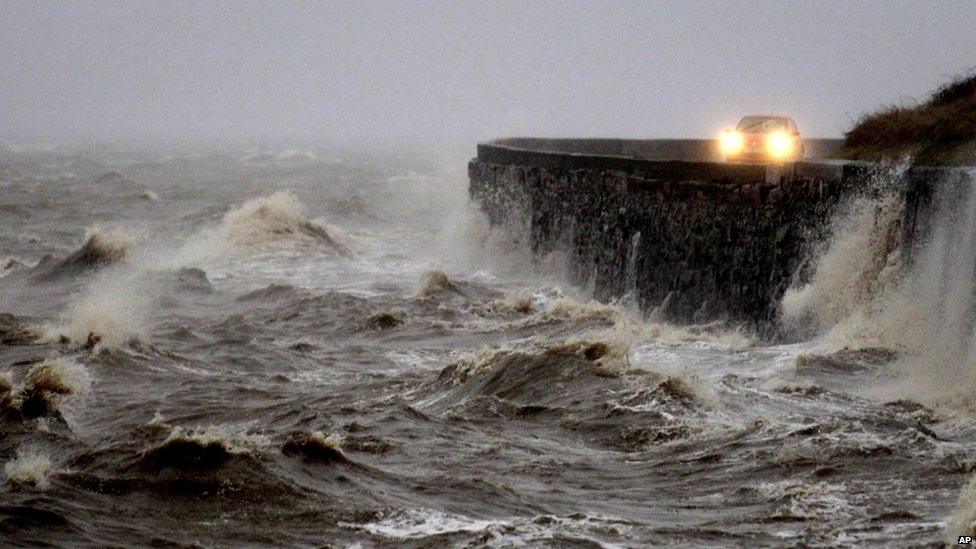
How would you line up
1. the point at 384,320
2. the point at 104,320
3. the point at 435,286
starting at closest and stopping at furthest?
1. the point at 104,320
2. the point at 384,320
3. the point at 435,286

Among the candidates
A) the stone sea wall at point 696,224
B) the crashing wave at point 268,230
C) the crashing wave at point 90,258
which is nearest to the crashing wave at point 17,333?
the crashing wave at point 90,258

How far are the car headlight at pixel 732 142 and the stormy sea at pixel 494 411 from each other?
3214mm

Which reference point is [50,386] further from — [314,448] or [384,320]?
[384,320]

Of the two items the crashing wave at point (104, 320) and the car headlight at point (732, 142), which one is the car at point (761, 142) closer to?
the car headlight at point (732, 142)

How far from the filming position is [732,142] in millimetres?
23688

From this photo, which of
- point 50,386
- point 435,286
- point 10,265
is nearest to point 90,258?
point 10,265

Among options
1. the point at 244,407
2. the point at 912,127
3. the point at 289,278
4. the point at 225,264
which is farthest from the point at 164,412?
the point at 225,264

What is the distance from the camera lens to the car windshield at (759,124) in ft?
78.9

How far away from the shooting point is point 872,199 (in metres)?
15.5

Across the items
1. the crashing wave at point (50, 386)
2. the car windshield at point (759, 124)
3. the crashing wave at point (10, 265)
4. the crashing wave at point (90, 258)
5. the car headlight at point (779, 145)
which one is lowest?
the crashing wave at point (10, 265)

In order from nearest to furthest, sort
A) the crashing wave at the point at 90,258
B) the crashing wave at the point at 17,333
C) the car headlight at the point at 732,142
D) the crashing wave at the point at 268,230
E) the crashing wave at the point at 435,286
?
the crashing wave at the point at 17,333, the crashing wave at the point at 435,286, the car headlight at the point at 732,142, the crashing wave at the point at 90,258, the crashing wave at the point at 268,230

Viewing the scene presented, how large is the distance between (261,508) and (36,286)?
47.0 feet

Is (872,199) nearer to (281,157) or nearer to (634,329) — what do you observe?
(634,329)

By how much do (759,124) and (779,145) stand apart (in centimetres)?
88
